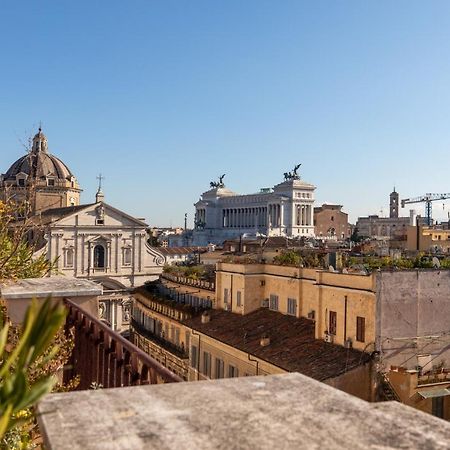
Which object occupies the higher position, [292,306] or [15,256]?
[15,256]

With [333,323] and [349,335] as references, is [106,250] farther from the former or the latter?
[349,335]

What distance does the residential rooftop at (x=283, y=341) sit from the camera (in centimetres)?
1961

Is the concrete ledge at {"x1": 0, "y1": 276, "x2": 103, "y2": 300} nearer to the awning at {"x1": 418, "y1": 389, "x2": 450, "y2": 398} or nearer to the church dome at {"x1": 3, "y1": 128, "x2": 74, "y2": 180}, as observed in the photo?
the awning at {"x1": 418, "y1": 389, "x2": 450, "y2": 398}

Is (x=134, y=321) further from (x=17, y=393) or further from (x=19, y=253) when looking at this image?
(x=17, y=393)

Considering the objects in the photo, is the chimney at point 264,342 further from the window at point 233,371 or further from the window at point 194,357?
the window at point 194,357

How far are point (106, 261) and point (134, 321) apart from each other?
15.9 m

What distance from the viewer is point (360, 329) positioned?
20359 millimetres

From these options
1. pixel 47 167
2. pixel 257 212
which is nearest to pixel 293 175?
pixel 257 212

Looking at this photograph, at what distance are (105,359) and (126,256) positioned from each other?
52619 mm

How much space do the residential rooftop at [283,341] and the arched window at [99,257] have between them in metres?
27.8

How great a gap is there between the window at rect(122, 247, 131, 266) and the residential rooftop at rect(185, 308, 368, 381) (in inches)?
1099

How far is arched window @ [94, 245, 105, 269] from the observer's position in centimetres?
5616

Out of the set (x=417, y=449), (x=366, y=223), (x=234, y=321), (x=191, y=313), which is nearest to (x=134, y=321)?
(x=191, y=313)

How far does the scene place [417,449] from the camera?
2.15 metres
